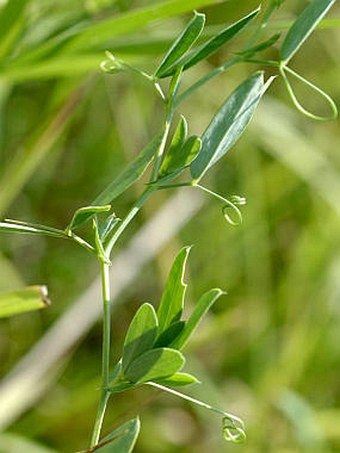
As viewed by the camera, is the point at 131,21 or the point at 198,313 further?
the point at 131,21

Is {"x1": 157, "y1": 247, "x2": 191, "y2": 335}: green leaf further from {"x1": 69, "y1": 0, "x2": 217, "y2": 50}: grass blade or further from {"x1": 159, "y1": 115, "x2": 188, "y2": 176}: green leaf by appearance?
{"x1": 69, "y1": 0, "x2": 217, "y2": 50}: grass blade

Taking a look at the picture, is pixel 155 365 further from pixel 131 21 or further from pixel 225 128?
pixel 131 21

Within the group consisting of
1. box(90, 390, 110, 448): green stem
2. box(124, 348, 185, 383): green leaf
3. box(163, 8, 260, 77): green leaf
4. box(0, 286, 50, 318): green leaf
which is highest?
box(163, 8, 260, 77): green leaf

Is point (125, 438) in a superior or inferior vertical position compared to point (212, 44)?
inferior

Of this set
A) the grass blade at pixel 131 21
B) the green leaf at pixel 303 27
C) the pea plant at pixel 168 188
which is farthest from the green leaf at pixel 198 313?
the grass blade at pixel 131 21

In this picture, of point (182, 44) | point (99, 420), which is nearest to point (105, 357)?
point (99, 420)

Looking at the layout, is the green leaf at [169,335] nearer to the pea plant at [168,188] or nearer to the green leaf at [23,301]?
the pea plant at [168,188]

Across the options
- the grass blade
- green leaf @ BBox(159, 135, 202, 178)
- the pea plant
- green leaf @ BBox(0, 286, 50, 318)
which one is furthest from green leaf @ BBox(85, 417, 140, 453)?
the grass blade
